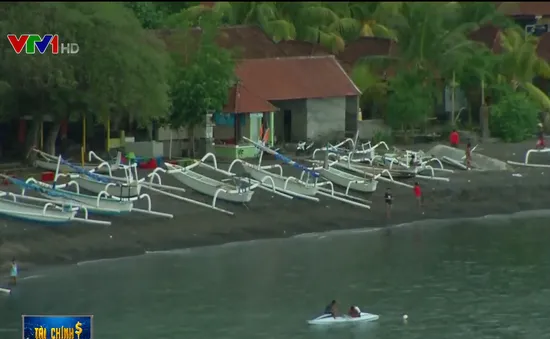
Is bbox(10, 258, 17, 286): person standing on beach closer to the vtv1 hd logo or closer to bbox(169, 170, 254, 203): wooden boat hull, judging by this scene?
the vtv1 hd logo

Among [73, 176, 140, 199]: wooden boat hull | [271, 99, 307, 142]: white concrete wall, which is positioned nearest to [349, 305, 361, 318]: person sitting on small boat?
[73, 176, 140, 199]: wooden boat hull

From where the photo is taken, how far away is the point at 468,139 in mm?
69438

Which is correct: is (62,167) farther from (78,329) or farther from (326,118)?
(78,329)

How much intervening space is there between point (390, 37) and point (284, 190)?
19689 millimetres

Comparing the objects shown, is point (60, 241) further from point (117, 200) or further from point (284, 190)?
point (284, 190)

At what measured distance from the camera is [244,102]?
63156mm

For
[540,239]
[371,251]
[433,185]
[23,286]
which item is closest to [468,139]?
[433,185]

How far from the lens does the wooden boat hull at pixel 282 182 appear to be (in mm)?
56438

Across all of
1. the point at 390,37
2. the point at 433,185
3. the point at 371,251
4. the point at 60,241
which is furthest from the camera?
the point at 390,37

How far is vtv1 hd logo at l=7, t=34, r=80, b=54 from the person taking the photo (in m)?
52.6

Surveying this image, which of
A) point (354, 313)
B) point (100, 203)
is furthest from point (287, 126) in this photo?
point (354, 313)

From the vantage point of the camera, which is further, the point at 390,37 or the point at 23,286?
the point at 390,37

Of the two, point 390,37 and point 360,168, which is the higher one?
point 390,37

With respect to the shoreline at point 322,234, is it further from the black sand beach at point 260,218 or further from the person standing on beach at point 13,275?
the person standing on beach at point 13,275
